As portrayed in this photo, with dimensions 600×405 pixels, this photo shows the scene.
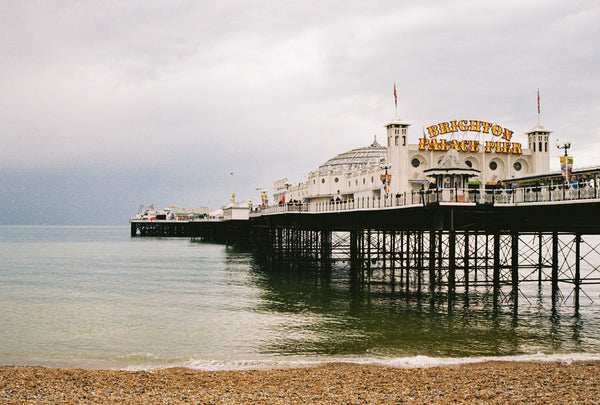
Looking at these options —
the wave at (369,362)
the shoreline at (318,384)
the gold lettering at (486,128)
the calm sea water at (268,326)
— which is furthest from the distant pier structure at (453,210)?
the shoreline at (318,384)

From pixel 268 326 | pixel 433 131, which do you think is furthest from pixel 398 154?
pixel 268 326

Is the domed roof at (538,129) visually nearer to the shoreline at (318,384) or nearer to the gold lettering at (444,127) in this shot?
the gold lettering at (444,127)

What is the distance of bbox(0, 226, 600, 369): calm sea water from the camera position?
22.0 metres

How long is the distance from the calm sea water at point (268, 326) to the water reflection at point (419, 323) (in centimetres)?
6

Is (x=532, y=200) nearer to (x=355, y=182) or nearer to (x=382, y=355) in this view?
(x=382, y=355)

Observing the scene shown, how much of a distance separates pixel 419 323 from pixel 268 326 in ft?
25.0

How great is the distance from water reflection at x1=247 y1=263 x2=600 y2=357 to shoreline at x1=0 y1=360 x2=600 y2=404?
333cm

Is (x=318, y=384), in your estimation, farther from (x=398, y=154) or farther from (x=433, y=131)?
(x=433, y=131)

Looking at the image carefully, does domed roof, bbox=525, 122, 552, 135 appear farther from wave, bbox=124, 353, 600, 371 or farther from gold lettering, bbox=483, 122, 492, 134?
wave, bbox=124, 353, 600, 371

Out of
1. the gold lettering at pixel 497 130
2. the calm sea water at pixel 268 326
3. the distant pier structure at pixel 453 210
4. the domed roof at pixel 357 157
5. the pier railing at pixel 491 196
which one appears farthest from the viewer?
the domed roof at pixel 357 157

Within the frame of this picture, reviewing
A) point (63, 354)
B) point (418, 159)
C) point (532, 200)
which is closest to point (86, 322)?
point (63, 354)

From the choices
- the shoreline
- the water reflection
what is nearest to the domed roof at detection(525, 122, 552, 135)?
the water reflection

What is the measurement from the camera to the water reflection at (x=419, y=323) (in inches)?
918

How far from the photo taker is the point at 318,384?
56.6 ft
